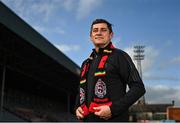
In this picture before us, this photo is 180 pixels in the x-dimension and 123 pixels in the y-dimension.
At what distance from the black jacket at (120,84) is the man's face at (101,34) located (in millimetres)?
97

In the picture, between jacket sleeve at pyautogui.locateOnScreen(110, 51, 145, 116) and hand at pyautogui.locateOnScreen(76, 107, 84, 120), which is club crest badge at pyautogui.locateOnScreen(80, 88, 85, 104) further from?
jacket sleeve at pyautogui.locateOnScreen(110, 51, 145, 116)

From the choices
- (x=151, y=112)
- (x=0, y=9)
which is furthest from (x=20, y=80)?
(x=151, y=112)

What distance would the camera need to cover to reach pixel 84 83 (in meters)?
2.35

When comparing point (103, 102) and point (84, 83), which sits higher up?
point (84, 83)

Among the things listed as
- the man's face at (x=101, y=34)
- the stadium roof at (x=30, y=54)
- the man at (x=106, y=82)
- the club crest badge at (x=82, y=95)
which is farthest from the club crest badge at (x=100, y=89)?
the stadium roof at (x=30, y=54)

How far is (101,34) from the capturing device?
2363mm

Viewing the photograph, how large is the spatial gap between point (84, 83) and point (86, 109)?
0.20m

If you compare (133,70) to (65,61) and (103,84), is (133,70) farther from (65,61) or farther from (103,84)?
(65,61)

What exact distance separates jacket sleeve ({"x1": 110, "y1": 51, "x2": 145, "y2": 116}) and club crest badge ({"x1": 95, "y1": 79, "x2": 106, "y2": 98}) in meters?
0.06

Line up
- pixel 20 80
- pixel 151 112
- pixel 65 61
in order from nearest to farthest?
pixel 65 61
pixel 20 80
pixel 151 112

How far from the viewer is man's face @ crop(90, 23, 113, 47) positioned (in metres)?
2.36

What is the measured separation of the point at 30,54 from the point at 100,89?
79.2ft

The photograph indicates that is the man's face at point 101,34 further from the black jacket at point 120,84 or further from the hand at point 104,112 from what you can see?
the hand at point 104,112

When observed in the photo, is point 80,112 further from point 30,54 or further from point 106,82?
point 30,54
